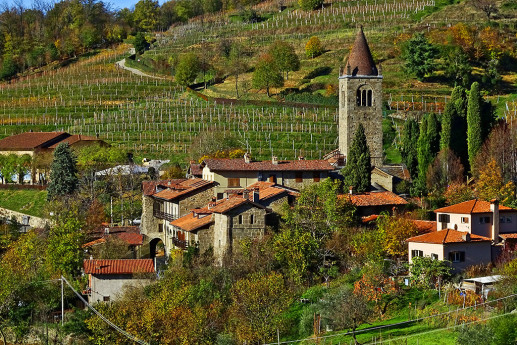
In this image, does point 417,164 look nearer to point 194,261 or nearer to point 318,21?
point 194,261

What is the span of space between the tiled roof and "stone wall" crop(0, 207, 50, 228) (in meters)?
23.2

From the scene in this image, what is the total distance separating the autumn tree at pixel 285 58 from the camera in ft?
349

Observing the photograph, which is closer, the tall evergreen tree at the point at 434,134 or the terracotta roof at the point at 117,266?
the terracotta roof at the point at 117,266

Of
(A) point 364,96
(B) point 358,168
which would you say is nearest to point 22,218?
(A) point 364,96

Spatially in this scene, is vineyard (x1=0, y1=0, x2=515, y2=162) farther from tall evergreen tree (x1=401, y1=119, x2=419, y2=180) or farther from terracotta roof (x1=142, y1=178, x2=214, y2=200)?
terracotta roof (x1=142, y1=178, x2=214, y2=200)

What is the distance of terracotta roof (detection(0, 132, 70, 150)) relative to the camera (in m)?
89.2

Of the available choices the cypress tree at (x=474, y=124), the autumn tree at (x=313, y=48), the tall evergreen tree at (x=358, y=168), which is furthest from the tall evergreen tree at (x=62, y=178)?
the autumn tree at (x=313, y=48)

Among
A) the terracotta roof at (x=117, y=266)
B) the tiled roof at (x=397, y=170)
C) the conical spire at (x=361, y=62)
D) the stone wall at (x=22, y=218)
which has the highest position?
the conical spire at (x=361, y=62)

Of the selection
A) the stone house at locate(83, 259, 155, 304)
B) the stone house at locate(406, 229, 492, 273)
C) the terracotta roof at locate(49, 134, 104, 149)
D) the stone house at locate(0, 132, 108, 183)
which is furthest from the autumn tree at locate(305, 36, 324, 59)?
the stone house at locate(406, 229, 492, 273)

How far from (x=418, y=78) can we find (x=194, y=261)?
5203 centimetres

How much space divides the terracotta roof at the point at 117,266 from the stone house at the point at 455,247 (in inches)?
553

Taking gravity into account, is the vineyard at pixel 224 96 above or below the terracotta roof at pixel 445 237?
A: above

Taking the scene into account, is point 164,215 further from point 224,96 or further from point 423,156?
point 224,96

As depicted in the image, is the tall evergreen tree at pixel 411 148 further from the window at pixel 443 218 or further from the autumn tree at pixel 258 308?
the autumn tree at pixel 258 308
